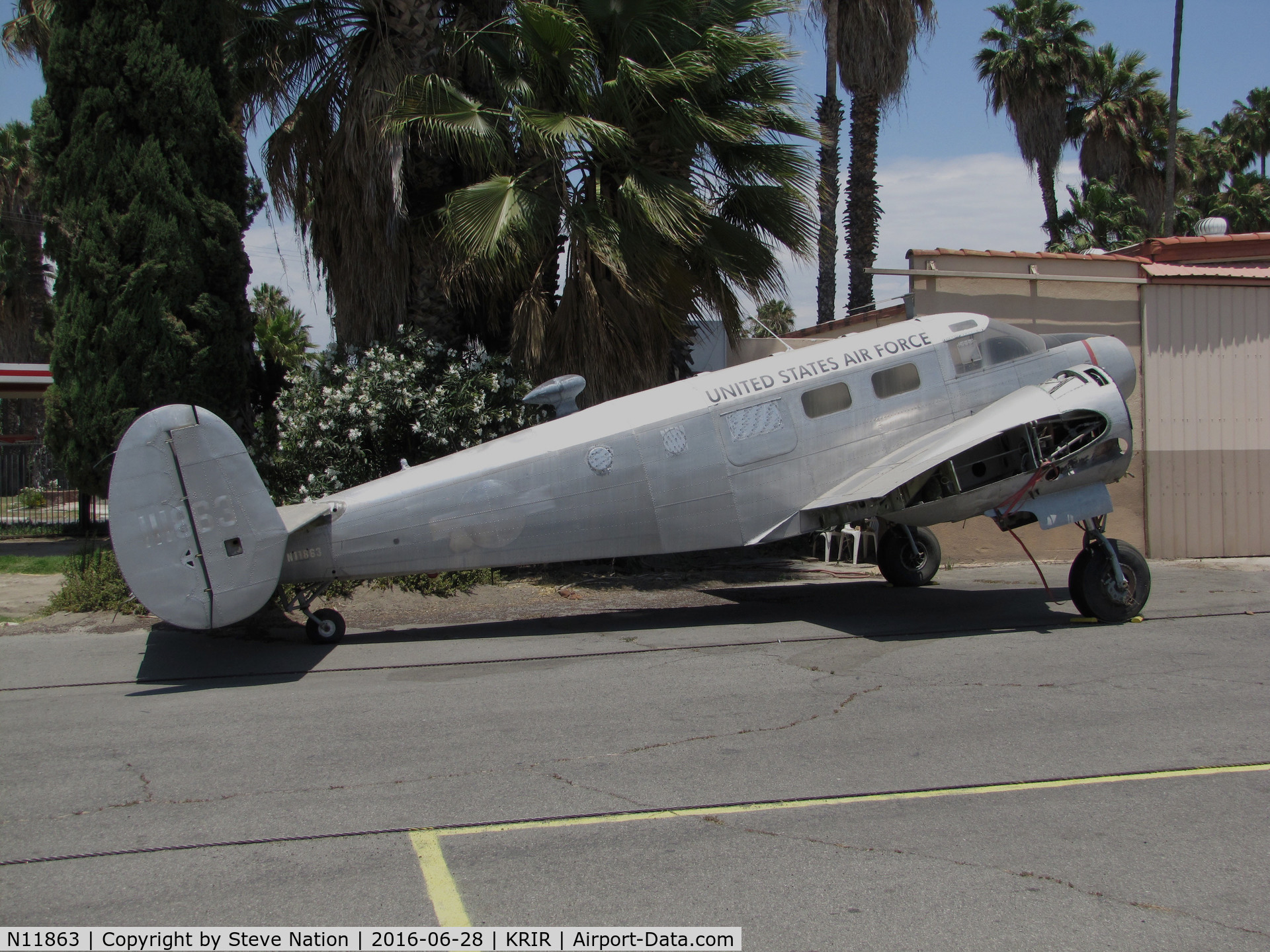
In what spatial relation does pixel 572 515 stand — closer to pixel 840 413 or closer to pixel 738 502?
pixel 738 502

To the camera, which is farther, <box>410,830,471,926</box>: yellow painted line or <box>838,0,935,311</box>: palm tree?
<box>838,0,935,311</box>: palm tree

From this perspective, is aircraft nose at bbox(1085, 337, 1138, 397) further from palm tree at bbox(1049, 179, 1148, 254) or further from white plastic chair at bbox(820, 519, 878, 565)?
palm tree at bbox(1049, 179, 1148, 254)

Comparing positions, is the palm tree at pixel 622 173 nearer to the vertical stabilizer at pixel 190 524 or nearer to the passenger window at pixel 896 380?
the passenger window at pixel 896 380

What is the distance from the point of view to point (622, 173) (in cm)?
1369

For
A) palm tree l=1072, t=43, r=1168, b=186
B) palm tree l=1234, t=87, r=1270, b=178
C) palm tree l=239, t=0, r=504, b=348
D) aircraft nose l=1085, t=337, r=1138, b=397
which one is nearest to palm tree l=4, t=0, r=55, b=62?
palm tree l=239, t=0, r=504, b=348

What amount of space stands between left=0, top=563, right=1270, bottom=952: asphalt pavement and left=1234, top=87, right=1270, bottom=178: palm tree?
5320 centimetres

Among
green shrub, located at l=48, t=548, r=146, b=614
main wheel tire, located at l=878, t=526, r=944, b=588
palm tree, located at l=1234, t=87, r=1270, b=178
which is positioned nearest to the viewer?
green shrub, located at l=48, t=548, r=146, b=614

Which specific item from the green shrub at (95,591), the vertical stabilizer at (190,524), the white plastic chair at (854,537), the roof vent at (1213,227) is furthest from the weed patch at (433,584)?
the roof vent at (1213,227)

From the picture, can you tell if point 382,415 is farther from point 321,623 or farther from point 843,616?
point 843,616

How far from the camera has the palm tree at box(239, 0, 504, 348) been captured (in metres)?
14.3

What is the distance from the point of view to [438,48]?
14656mm

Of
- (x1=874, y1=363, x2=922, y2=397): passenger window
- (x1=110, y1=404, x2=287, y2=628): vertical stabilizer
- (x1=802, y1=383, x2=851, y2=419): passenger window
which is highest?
(x1=874, y1=363, x2=922, y2=397): passenger window

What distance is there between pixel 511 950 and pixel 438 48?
13.9 m

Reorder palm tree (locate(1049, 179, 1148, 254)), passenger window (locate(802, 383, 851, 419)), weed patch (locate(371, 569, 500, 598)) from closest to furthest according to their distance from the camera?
1. passenger window (locate(802, 383, 851, 419))
2. weed patch (locate(371, 569, 500, 598))
3. palm tree (locate(1049, 179, 1148, 254))
